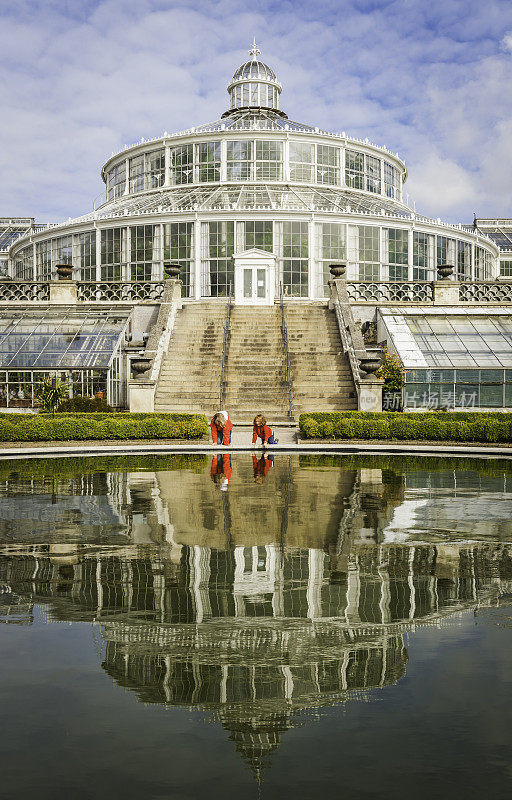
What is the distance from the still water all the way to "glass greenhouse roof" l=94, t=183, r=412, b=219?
139 ft

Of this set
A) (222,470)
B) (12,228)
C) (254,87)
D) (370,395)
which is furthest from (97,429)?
(12,228)

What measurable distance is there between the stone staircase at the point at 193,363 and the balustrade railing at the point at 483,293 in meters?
13.3

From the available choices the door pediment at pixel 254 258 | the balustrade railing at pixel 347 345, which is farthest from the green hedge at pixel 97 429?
the door pediment at pixel 254 258

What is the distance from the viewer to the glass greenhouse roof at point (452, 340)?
34.3 metres

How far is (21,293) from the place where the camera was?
4100 cm

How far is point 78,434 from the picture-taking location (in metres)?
26.0

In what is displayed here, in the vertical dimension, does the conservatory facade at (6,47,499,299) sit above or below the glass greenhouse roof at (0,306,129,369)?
above

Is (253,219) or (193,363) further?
(253,219)

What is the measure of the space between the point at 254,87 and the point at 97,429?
50.1 meters

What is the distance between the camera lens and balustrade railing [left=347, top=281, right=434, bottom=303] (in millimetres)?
39906

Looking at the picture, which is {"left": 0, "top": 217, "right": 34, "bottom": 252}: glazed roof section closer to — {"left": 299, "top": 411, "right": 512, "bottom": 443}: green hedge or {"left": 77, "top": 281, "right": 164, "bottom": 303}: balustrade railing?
{"left": 77, "top": 281, "right": 164, "bottom": 303}: balustrade railing

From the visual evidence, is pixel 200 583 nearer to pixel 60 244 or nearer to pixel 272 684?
pixel 272 684

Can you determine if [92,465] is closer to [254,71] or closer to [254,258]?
[254,258]

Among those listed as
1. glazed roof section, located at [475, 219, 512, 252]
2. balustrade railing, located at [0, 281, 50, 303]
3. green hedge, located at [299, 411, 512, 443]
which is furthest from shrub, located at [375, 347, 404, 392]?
glazed roof section, located at [475, 219, 512, 252]
